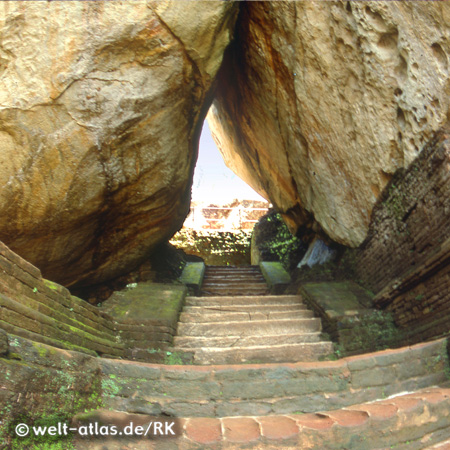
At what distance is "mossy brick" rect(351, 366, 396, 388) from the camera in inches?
120

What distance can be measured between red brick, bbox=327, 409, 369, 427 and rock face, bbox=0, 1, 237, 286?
3916 mm

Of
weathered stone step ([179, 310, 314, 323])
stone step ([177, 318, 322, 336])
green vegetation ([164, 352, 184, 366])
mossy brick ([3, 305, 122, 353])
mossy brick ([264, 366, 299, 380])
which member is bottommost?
mossy brick ([264, 366, 299, 380])

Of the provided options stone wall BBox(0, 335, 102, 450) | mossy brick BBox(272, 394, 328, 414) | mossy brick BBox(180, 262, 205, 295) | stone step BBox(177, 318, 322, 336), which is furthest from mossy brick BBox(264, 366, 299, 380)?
mossy brick BBox(180, 262, 205, 295)

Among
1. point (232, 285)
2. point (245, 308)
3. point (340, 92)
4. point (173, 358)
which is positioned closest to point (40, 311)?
point (173, 358)

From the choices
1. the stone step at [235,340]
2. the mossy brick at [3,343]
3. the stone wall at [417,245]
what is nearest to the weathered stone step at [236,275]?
the stone wall at [417,245]

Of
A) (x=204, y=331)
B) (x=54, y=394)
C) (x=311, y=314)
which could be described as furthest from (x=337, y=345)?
(x=54, y=394)

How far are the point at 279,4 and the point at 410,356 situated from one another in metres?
5.10

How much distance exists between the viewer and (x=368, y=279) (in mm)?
5582

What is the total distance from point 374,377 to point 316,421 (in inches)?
34.6

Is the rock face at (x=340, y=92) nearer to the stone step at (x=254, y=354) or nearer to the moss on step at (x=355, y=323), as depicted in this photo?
the moss on step at (x=355, y=323)

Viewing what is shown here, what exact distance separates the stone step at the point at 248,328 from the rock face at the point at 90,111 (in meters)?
2.09

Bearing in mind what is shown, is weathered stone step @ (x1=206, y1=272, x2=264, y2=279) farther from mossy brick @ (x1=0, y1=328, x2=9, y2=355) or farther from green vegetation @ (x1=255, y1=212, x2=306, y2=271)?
mossy brick @ (x1=0, y1=328, x2=9, y2=355)

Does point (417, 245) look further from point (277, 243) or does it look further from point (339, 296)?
point (277, 243)

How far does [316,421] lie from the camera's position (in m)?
2.52
